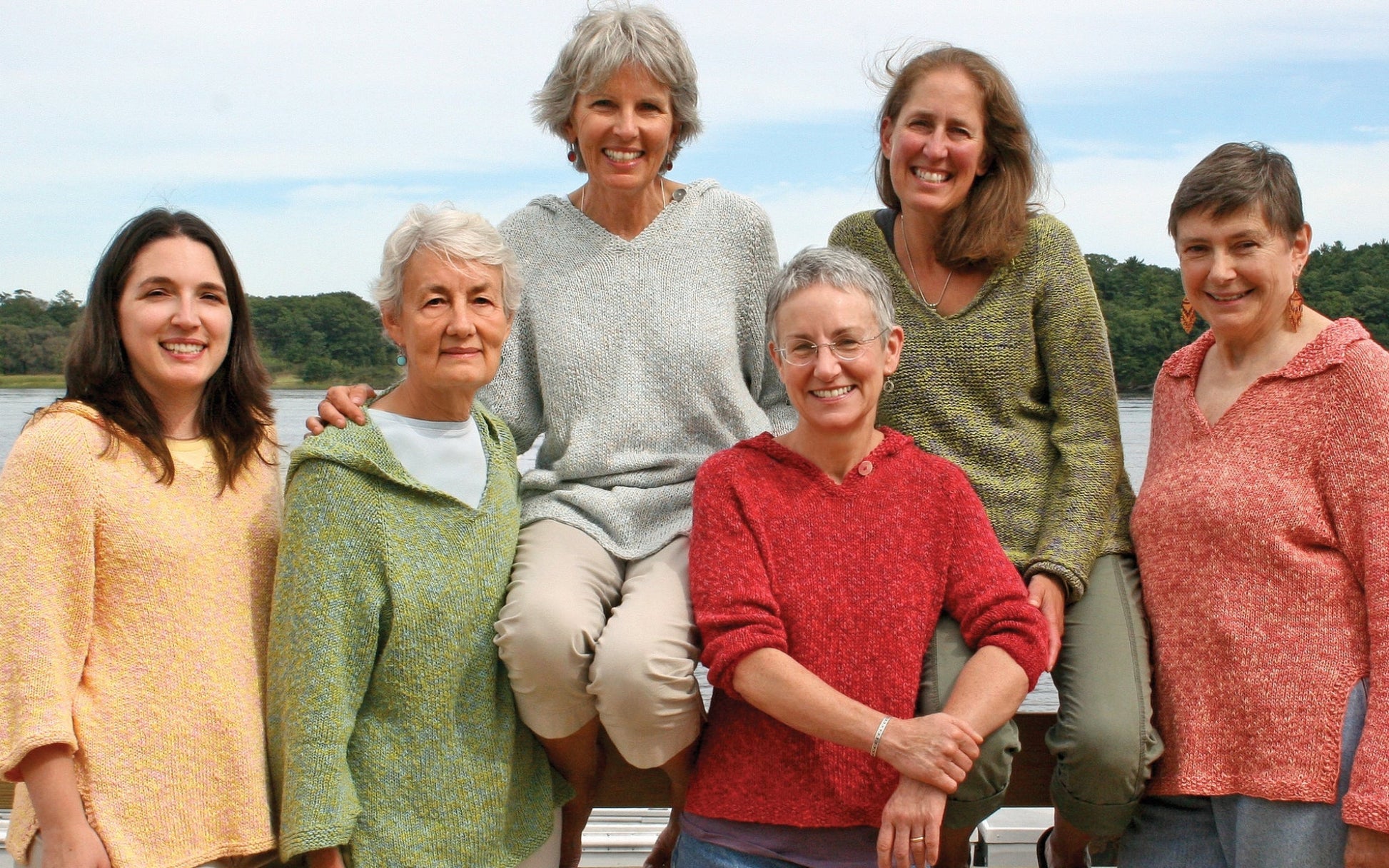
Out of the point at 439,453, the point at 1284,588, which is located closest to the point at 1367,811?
the point at 1284,588

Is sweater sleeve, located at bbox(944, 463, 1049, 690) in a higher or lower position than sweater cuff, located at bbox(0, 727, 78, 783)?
higher

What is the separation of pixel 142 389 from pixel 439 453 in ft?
2.12

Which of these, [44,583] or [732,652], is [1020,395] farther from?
[44,583]

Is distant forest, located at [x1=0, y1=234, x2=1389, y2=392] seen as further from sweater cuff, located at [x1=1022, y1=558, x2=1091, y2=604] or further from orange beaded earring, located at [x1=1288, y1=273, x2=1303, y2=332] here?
sweater cuff, located at [x1=1022, y1=558, x2=1091, y2=604]

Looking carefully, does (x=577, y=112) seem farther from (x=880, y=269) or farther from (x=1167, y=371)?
(x=1167, y=371)

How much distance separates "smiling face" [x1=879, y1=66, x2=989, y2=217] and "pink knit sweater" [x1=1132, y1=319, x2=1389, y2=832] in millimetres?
881

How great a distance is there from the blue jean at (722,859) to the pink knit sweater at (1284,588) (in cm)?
89

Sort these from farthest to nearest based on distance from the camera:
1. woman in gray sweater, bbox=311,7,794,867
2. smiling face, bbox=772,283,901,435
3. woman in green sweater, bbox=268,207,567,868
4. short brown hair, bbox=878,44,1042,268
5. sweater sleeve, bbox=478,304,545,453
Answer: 1. sweater sleeve, bbox=478,304,545,453
2. short brown hair, bbox=878,44,1042,268
3. woman in gray sweater, bbox=311,7,794,867
4. smiling face, bbox=772,283,901,435
5. woman in green sweater, bbox=268,207,567,868

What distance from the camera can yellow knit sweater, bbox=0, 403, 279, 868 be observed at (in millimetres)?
2359

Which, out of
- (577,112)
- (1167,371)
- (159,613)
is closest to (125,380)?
(159,613)

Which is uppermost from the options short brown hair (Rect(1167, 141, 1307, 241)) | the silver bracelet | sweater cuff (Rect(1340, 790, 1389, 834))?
short brown hair (Rect(1167, 141, 1307, 241))

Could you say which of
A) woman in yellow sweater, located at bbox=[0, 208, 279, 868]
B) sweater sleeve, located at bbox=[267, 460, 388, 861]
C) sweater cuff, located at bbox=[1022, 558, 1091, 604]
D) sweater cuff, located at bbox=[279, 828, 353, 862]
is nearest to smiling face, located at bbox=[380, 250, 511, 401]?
sweater sleeve, located at bbox=[267, 460, 388, 861]

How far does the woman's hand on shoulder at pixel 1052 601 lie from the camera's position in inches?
111

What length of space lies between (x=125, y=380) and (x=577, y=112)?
1345 millimetres
